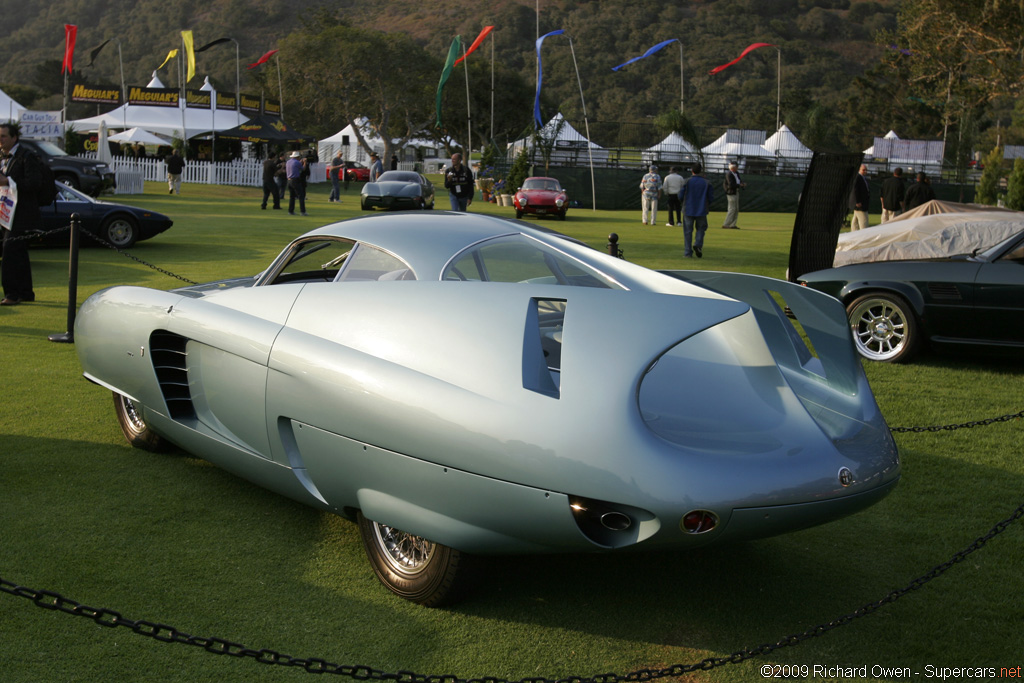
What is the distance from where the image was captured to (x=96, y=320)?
455cm

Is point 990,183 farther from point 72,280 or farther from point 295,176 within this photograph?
point 72,280

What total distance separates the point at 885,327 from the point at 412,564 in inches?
229

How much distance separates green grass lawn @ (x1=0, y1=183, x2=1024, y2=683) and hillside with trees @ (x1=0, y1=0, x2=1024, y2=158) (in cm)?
1927

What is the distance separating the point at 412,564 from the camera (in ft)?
10.8

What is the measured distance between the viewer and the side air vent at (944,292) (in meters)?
7.22

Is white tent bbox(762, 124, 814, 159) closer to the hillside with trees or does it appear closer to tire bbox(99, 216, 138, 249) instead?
the hillside with trees

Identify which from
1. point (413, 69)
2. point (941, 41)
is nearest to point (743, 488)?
point (941, 41)

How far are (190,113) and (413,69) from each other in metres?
21.6

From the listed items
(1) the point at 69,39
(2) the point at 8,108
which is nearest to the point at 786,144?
(1) the point at 69,39

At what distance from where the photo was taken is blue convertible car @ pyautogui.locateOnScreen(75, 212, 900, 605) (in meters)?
2.70

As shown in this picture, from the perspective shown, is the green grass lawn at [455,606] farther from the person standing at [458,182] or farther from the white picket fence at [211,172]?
the white picket fence at [211,172]

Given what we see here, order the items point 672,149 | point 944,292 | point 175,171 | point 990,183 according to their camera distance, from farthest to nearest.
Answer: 1. point 672,149
2. point 175,171
3. point 990,183
4. point 944,292

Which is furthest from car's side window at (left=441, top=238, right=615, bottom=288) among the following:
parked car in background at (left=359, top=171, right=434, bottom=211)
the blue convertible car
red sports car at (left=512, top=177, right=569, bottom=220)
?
red sports car at (left=512, top=177, right=569, bottom=220)

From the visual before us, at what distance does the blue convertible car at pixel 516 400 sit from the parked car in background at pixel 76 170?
22.3m
